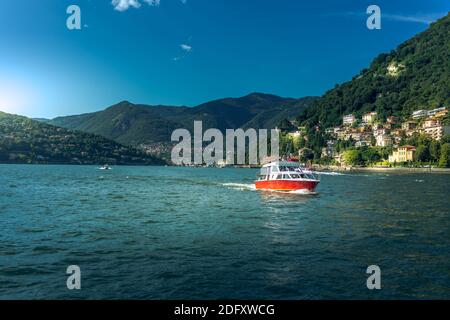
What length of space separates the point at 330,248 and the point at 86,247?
510 inches

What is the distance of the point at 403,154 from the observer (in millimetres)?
177125

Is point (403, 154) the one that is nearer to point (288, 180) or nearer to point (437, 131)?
point (437, 131)

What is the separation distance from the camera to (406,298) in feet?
42.2

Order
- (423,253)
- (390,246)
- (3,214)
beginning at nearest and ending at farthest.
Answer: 1. (423,253)
2. (390,246)
3. (3,214)

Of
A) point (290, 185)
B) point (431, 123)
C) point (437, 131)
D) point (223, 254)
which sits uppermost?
point (431, 123)

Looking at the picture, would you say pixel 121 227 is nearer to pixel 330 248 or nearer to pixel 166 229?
pixel 166 229

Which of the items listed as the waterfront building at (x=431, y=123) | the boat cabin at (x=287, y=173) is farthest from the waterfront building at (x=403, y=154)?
the boat cabin at (x=287, y=173)

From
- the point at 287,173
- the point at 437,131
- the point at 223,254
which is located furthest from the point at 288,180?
the point at 437,131

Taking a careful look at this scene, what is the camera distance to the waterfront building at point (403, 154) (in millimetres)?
173750

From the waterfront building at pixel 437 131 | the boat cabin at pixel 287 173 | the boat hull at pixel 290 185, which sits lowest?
the boat hull at pixel 290 185

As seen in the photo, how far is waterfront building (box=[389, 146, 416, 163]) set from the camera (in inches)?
6841

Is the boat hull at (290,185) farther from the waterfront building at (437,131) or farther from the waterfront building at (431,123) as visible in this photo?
the waterfront building at (431,123)

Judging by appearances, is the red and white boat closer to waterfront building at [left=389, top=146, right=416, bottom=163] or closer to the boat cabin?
the boat cabin
